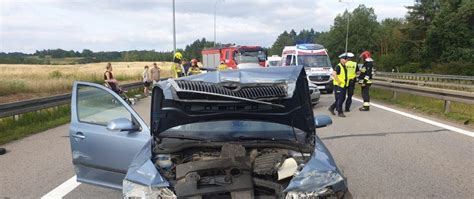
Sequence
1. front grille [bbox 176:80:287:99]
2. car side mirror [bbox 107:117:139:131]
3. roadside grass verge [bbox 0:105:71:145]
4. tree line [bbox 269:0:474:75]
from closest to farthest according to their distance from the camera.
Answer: front grille [bbox 176:80:287:99] < car side mirror [bbox 107:117:139:131] < roadside grass verge [bbox 0:105:71:145] < tree line [bbox 269:0:474:75]

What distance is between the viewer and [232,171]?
365 cm

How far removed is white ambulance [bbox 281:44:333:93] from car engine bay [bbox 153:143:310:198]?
→ 694 inches

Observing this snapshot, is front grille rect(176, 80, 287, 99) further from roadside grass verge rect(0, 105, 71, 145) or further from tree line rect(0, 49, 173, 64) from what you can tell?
tree line rect(0, 49, 173, 64)

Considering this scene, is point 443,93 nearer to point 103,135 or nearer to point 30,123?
point 103,135

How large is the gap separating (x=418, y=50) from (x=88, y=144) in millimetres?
70353

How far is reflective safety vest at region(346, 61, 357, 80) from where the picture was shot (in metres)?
13.8

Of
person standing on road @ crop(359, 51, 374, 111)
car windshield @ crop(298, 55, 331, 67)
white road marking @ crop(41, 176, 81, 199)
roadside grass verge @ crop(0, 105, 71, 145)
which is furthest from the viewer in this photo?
car windshield @ crop(298, 55, 331, 67)

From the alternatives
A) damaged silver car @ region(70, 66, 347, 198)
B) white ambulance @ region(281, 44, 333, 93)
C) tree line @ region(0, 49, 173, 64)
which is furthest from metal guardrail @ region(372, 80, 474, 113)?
tree line @ region(0, 49, 173, 64)

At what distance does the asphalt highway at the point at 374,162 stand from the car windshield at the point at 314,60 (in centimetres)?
1123

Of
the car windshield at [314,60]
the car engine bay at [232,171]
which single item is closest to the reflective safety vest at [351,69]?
the car windshield at [314,60]

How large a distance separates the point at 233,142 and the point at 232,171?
497mm

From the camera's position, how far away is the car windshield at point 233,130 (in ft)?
13.8

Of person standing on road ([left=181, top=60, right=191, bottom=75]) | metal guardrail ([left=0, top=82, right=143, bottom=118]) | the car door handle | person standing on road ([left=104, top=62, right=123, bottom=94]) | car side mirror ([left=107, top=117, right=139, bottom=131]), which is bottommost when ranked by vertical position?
metal guardrail ([left=0, top=82, right=143, bottom=118])

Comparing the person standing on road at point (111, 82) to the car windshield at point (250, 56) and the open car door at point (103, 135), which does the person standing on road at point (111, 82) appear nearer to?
the open car door at point (103, 135)
